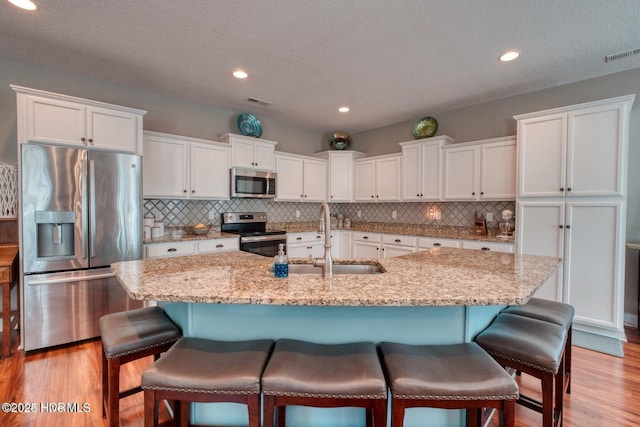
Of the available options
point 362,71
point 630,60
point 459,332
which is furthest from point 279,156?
point 630,60

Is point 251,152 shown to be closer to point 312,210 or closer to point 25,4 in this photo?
point 312,210

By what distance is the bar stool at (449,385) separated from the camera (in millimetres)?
1047

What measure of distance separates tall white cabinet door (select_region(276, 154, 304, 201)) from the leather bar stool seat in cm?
351

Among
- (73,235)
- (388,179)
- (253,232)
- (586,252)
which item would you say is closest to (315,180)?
(388,179)

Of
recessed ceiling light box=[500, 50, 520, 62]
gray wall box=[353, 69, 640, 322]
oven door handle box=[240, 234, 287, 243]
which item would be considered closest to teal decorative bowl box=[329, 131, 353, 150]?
gray wall box=[353, 69, 640, 322]

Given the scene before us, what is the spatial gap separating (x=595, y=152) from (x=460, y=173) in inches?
52.1

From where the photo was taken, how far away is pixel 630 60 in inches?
110

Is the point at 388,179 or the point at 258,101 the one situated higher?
the point at 258,101

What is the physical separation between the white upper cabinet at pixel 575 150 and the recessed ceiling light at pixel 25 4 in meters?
4.35

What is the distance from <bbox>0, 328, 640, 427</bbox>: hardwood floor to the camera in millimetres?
1772

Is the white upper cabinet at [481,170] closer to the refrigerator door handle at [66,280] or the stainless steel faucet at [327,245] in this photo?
the stainless steel faucet at [327,245]

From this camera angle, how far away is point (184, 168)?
3.65m

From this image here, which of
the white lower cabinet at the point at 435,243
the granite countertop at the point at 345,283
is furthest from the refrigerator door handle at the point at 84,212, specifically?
the white lower cabinet at the point at 435,243

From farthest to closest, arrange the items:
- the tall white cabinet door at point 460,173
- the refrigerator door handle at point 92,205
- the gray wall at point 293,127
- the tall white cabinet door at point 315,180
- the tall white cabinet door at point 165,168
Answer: the tall white cabinet door at point 315,180
the tall white cabinet door at point 460,173
the tall white cabinet door at point 165,168
the gray wall at point 293,127
the refrigerator door handle at point 92,205
